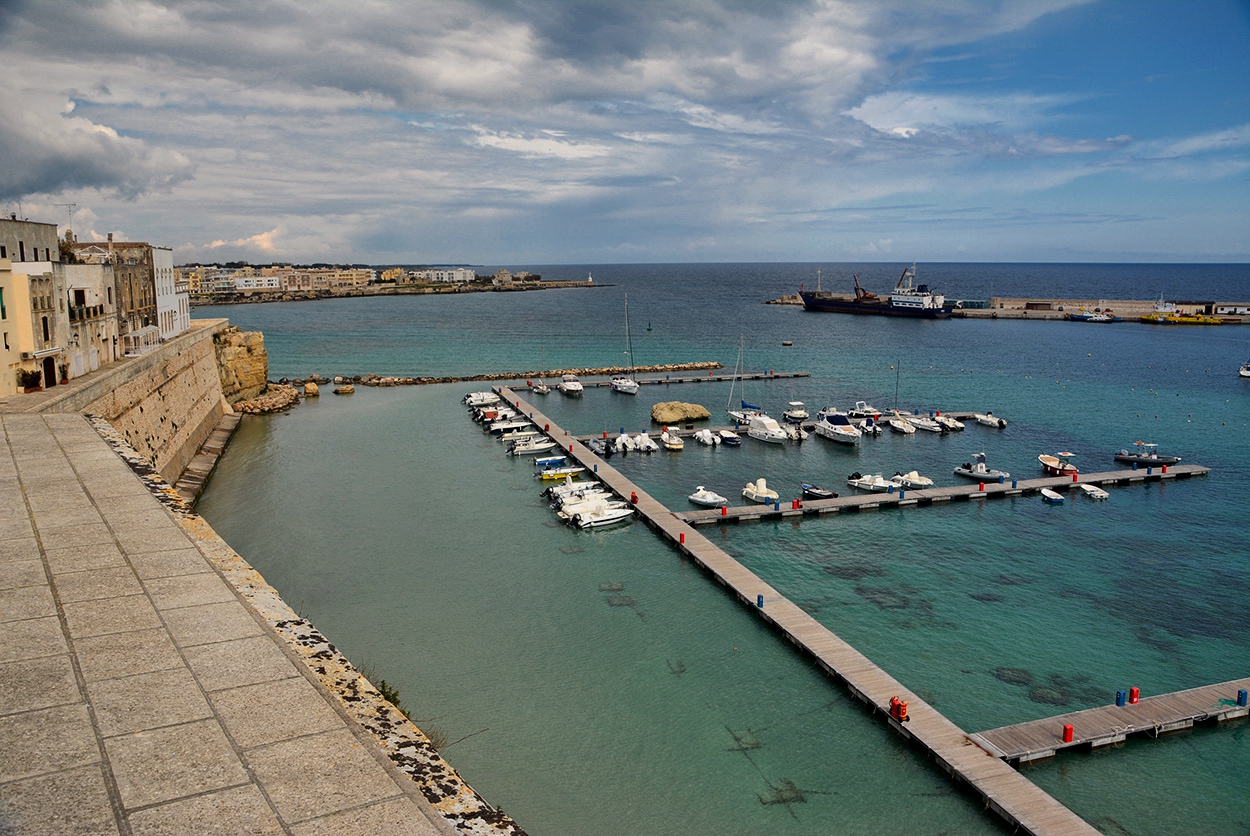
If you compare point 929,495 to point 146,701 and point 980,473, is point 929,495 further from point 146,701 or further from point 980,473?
point 146,701

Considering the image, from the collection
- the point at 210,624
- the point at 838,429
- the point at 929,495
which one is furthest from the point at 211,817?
the point at 838,429

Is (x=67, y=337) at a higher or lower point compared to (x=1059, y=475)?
higher

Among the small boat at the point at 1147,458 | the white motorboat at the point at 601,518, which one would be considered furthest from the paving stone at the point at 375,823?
the small boat at the point at 1147,458

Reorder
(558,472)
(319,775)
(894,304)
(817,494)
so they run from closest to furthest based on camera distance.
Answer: (319,775), (817,494), (558,472), (894,304)

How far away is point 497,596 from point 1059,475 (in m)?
31.9

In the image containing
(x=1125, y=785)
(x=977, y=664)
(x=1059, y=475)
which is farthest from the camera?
(x=1059, y=475)

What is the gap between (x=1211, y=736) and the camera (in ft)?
63.9

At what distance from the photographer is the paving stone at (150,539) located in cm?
1522

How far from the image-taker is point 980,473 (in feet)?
135

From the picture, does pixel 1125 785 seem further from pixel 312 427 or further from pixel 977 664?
pixel 312 427

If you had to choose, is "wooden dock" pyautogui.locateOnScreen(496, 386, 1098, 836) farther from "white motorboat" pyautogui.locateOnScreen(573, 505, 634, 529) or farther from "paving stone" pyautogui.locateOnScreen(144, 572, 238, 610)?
"paving stone" pyautogui.locateOnScreen(144, 572, 238, 610)

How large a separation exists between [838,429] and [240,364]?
47.2 metres

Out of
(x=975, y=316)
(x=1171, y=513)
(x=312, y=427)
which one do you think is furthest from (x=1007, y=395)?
(x=975, y=316)

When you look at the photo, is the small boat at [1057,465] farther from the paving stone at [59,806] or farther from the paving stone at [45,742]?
the paving stone at [59,806]
